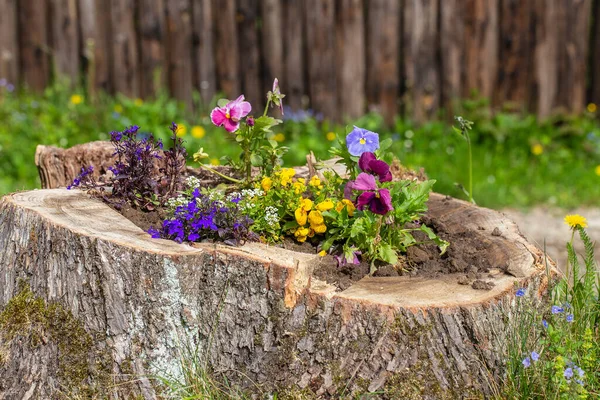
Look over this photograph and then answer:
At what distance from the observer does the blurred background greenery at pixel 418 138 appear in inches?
235

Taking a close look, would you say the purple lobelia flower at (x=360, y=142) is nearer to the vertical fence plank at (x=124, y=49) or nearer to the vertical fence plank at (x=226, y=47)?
the vertical fence plank at (x=226, y=47)

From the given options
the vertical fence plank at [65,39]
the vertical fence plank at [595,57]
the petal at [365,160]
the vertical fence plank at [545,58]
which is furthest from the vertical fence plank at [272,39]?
the petal at [365,160]

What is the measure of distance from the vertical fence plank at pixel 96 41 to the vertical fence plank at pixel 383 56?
2130mm

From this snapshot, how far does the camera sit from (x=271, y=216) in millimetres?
2967

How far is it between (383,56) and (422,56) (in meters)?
0.32

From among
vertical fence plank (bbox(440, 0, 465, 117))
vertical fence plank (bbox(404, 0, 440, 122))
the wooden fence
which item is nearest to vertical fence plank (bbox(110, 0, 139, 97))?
the wooden fence

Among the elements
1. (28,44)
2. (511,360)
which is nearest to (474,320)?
(511,360)

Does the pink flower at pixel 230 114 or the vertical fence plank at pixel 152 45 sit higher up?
the vertical fence plank at pixel 152 45

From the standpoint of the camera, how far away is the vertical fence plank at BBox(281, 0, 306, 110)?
6445 mm

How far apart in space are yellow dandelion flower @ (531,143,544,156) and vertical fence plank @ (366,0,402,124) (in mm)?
1160

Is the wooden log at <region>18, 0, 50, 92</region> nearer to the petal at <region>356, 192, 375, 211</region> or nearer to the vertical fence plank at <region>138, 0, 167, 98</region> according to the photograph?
the vertical fence plank at <region>138, 0, 167, 98</region>

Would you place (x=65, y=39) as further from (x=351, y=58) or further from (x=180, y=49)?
(x=351, y=58)

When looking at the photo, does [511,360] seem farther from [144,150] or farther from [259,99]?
[259,99]

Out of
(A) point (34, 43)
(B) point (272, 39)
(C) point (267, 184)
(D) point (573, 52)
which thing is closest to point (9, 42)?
(A) point (34, 43)
